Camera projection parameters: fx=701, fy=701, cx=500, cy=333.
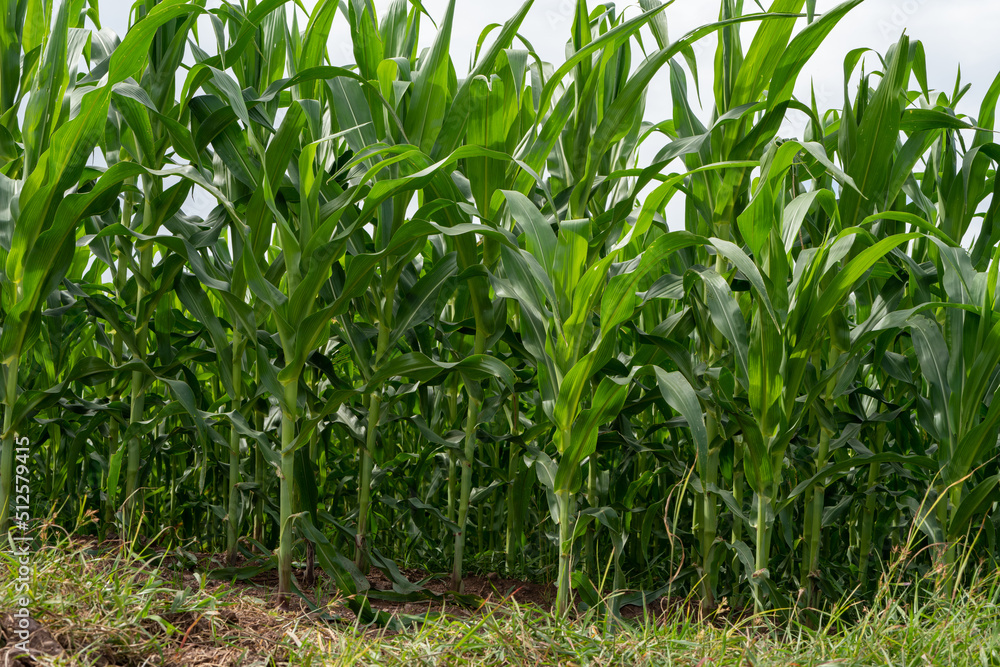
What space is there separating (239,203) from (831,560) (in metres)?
2.58

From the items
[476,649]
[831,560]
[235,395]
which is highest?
[235,395]

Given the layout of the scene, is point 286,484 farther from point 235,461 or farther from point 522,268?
point 522,268

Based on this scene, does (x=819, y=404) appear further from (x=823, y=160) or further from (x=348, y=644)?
(x=348, y=644)

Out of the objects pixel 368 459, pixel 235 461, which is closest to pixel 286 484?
pixel 368 459

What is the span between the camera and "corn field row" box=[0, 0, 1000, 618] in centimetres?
183

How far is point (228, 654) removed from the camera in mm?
1479

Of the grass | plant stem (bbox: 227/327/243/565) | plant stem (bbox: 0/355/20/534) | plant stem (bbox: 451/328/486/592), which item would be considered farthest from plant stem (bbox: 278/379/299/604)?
plant stem (bbox: 0/355/20/534)

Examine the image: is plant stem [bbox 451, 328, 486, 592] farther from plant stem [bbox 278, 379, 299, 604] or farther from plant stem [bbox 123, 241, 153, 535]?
plant stem [bbox 123, 241, 153, 535]

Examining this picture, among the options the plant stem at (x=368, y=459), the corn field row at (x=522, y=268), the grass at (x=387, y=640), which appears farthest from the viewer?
the plant stem at (x=368, y=459)

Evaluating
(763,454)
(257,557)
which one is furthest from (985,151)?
(257,557)

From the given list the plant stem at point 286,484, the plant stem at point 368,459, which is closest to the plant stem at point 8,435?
the plant stem at point 286,484

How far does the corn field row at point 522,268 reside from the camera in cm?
183

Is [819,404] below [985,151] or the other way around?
below

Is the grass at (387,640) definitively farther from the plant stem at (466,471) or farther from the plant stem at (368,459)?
the plant stem at (466,471)
